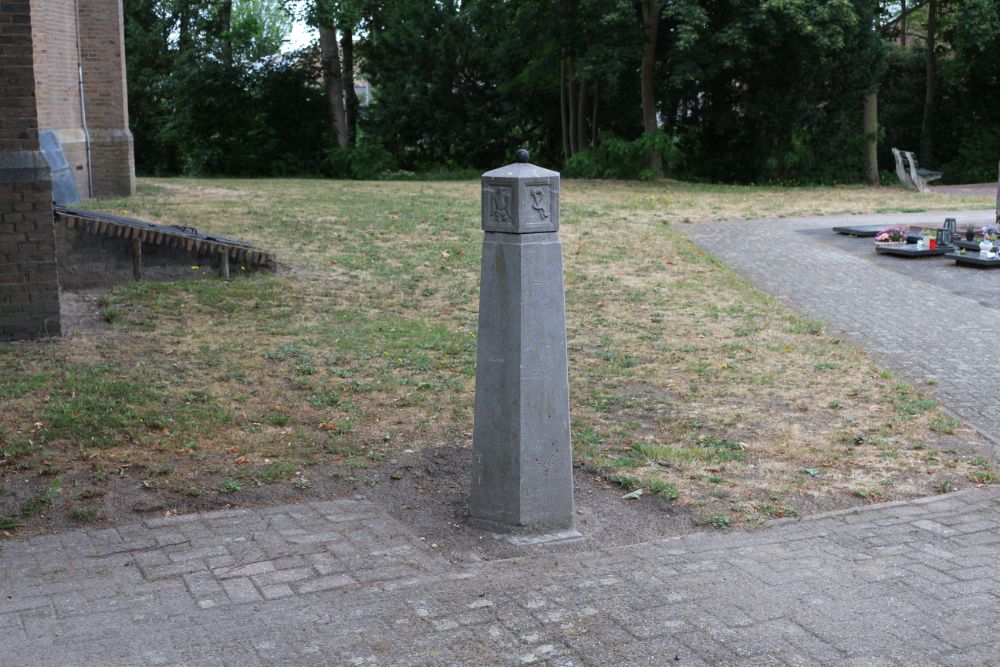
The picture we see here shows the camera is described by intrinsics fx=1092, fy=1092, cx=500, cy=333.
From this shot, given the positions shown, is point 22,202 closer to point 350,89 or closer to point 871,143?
point 871,143

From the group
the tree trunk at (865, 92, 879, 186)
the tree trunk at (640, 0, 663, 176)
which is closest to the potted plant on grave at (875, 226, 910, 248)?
the tree trunk at (640, 0, 663, 176)

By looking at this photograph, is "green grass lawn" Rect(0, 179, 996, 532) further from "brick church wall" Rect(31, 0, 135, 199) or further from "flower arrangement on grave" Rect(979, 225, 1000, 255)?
A: "brick church wall" Rect(31, 0, 135, 199)

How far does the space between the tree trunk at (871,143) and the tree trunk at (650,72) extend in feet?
21.4

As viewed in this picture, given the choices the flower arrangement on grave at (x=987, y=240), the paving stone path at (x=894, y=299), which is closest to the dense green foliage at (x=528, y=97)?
the paving stone path at (x=894, y=299)

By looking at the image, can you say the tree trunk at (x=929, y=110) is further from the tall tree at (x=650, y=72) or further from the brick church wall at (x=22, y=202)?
the brick church wall at (x=22, y=202)

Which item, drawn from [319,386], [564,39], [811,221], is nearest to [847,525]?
[319,386]

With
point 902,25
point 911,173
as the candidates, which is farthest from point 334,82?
point 902,25

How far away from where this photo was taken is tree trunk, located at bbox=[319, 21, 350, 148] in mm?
36094

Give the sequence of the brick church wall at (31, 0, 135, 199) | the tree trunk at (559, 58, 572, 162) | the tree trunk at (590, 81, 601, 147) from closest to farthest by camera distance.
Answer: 1. the brick church wall at (31, 0, 135, 199)
2. the tree trunk at (590, 81, 601, 147)
3. the tree trunk at (559, 58, 572, 162)

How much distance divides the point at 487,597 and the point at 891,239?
1291 cm

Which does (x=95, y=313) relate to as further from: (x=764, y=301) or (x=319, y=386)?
(x=764, y=301)

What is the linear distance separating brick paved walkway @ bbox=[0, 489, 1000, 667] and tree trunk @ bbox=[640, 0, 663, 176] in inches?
984

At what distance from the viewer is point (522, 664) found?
12.2 ft

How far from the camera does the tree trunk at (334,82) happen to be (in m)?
36.1
